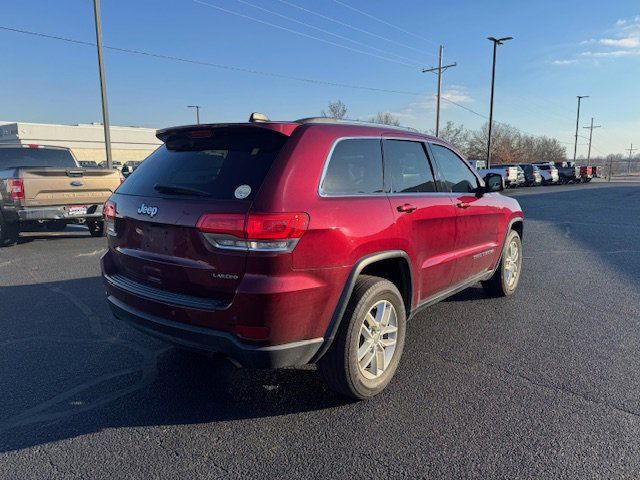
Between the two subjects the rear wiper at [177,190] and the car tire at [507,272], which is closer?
the rear wiper at [177,190]

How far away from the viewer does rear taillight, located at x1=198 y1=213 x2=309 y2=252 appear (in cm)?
251

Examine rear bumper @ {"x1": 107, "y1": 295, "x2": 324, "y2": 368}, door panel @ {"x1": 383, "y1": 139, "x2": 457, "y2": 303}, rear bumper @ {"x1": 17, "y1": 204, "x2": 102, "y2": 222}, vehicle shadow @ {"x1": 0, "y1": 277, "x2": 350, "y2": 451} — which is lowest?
vehicle shadow @ {"x1": 0, "y1": 277, "x2": 350, "y2": 451}

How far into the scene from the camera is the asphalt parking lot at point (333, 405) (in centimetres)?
248

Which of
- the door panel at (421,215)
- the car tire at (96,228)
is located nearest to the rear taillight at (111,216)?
the door panel at (421,215)

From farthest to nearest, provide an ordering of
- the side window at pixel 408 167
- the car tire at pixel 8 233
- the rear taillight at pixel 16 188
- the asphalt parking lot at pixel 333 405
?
the car tire at pixel 8 233 < the rear taillight at pixel 16 188 < the side window at pixel 408 167 < the asphalt parking lot at pixel 333 405

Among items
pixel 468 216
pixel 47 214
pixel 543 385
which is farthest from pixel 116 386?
pixel 47 214

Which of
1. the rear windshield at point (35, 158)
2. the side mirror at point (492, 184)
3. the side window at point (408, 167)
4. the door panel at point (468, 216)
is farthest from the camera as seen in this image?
the rear windshield at point (35, 158)

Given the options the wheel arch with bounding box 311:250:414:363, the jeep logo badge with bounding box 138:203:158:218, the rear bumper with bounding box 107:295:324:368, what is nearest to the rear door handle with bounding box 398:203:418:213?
the wheel arch with bounding box 311:250:414:363

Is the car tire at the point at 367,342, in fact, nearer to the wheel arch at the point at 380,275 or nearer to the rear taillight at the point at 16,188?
the wheel arch at the point at 380,275

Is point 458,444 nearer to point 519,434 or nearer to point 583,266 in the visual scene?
point 519,434

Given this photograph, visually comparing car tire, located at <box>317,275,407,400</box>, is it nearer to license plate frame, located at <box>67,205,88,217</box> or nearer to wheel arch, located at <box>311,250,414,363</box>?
wheel arch, located at <box>311,250,414,363</box>

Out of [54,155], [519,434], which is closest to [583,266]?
[519,434]

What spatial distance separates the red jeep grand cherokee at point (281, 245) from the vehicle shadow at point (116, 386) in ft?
1.38

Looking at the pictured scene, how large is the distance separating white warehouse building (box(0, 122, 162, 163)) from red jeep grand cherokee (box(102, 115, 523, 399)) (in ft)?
213
